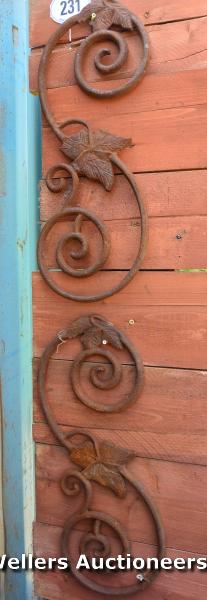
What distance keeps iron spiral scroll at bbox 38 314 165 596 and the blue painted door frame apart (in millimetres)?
64

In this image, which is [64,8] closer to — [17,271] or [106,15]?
[106,15]

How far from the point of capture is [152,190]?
739mm

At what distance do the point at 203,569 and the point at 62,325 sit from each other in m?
0.50

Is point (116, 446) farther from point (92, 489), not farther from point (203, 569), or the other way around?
point (203, 569)

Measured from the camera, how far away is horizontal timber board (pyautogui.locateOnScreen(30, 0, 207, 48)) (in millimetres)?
695

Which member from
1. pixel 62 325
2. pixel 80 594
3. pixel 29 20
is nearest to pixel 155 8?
pixel 29 20

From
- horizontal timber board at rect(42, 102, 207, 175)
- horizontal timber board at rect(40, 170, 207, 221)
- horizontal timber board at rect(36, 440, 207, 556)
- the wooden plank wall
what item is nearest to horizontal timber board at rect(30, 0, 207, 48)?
the wooden plank wall

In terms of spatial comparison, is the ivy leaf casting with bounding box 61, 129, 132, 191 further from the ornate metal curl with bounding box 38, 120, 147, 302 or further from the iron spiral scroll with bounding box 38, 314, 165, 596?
the iron spiral scroll with bounding box 38, 314, 165, 596

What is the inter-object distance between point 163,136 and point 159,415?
1.60 ft

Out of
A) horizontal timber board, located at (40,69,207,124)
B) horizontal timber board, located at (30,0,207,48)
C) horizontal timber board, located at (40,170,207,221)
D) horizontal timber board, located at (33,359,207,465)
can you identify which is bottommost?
horizontal timber board, located at (33,359,207,465)

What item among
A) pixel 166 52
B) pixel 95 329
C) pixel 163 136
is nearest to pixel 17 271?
pixel 95 329

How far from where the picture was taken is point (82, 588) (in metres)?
0.83

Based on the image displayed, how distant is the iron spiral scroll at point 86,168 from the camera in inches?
28.7

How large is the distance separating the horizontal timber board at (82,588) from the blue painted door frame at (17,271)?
0.12ft
